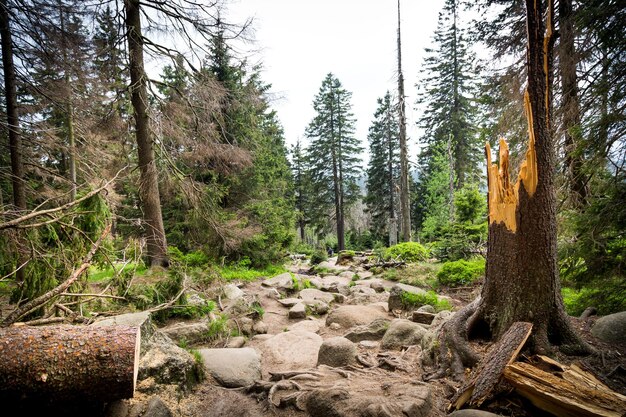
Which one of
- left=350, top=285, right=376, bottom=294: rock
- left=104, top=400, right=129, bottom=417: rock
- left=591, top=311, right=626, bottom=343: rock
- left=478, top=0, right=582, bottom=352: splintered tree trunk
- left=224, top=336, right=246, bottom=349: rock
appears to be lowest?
left=350, top=285, right=376, bottom=294: rock

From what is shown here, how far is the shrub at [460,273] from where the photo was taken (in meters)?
9.15

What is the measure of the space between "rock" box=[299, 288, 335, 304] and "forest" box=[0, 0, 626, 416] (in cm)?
81

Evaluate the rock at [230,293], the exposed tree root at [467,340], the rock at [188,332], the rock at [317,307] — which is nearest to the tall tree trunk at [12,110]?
the rock at [188,332]

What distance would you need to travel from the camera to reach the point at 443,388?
3.17m

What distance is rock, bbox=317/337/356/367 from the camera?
4.09 metres

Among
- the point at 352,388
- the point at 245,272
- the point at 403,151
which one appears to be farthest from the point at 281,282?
the point at 403,151

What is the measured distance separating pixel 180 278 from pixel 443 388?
208 inches

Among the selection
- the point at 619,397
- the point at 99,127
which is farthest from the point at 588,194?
the point at 99,127

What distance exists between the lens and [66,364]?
232cm

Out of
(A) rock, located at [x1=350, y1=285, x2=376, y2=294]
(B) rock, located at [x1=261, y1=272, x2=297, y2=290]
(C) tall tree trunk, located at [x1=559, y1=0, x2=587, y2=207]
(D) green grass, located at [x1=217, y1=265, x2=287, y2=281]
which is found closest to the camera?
(C) tall tree trunk, located at [x1=559, y1=0, x2=587, y2=207]

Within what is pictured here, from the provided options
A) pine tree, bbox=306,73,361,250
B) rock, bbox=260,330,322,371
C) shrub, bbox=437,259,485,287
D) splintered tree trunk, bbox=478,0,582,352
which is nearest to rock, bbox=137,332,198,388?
rock, bbox=260,330,322,371

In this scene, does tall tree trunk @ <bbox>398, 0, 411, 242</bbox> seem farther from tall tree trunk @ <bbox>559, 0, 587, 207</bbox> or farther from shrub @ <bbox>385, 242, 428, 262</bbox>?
tall tree trunk @ <bbox>559, 0, 587, 207</bbox>

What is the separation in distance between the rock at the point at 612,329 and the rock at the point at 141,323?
5.40 m

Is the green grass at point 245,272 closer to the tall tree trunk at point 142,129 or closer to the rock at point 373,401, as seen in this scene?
the tall tree trunk at point 142,129
